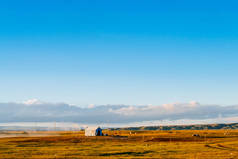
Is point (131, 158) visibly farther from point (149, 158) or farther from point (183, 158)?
point (183, 158)

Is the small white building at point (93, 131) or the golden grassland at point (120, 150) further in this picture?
the small white building at point (93, 131)

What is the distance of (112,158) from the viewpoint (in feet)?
167

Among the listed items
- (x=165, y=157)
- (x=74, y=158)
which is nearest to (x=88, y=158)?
(x=74, y=158)

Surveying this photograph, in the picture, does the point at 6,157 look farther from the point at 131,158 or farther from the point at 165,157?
the point at 165,157

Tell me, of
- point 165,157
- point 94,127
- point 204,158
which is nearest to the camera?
point 204,158

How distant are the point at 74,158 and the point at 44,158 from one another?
5251 mm

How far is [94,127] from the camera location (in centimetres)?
15125

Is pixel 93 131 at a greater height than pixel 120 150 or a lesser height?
lesser

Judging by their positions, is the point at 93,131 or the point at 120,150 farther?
the point at 93,131

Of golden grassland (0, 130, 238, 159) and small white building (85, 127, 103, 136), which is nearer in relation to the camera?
golden grassland (0, 130, 238, 159)

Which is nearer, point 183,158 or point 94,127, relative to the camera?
point 183,158

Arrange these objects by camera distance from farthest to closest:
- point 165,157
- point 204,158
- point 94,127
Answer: point 94,127 → point 165,157 → point 204,158

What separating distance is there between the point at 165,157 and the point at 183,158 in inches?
143

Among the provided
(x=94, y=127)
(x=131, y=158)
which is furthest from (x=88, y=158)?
(x=94, y=127)
